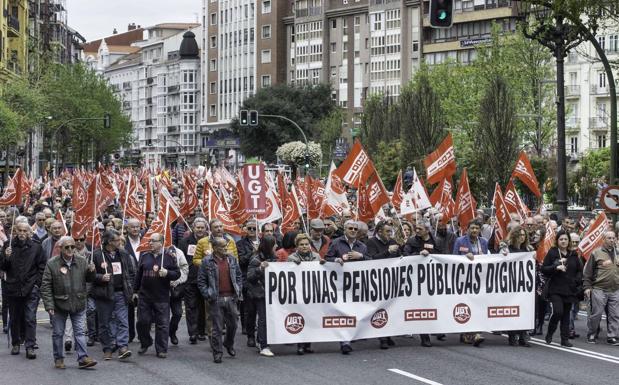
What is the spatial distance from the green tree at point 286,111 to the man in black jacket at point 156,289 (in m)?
91.8

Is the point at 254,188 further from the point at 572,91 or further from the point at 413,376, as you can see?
the point at 572,91

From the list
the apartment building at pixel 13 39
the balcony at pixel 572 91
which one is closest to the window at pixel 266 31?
the apartment building at pixel 13 39

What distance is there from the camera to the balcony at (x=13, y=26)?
82.4 meters

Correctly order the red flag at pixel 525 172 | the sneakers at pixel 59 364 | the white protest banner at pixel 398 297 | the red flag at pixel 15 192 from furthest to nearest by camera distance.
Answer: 1. the red flag at pixel 525 172
2. the red flag at pixel 15 192
3. the white protest banner at pixel 398 297
4. the sneakers at pixel 59 364

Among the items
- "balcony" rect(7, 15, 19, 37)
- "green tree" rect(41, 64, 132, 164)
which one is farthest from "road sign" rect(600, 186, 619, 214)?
"balcony" rect(7, 15, 19, 37)

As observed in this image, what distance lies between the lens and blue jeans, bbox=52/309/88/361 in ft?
48.3

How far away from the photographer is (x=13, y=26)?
83438 mm

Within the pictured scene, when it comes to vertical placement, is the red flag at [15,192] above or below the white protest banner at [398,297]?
above

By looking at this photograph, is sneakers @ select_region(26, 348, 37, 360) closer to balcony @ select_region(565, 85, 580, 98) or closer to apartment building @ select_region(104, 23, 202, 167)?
balcony @ select_region(565, 85, 580, 98)

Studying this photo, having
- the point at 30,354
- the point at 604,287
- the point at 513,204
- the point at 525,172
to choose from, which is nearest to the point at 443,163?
the point at 513,204

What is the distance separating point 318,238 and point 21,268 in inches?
158

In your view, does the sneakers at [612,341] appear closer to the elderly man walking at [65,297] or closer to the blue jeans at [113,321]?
the blue jeans at [113,321]

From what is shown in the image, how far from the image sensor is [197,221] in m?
18.3

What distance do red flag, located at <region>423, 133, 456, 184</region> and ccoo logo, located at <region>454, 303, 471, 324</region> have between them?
5.39 metres
